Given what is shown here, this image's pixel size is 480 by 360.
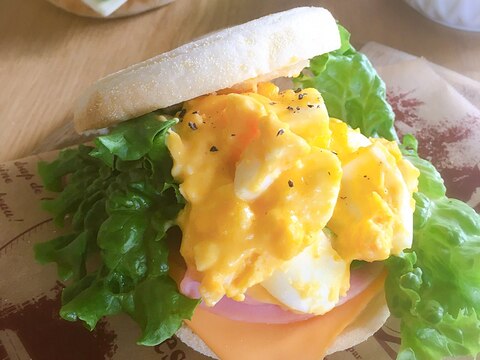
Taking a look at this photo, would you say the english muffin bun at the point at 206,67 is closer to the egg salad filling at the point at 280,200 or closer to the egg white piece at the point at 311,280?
the egg salad filling at the point at 280,200

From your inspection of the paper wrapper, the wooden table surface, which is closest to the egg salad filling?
the paper wrapper

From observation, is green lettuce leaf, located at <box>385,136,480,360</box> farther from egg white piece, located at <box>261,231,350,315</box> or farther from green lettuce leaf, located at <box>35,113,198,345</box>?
green lettuce leaf, located at <box>35,113,198,345</box>

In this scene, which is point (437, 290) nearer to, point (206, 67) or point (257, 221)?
point (257, 221)

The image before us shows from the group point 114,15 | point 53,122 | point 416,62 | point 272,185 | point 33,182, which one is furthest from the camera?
point 114,15

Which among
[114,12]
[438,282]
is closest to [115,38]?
[114,12]

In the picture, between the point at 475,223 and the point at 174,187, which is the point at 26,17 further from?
the point at 475,223

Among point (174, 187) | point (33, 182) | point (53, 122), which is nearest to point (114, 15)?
point (53, 122)
